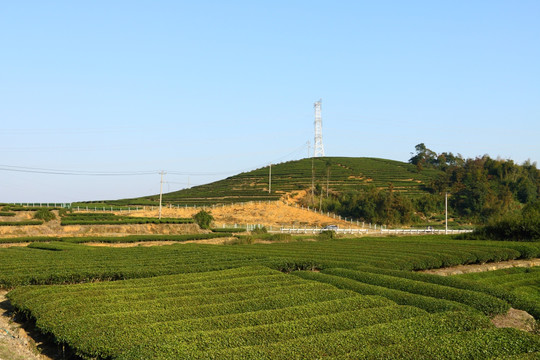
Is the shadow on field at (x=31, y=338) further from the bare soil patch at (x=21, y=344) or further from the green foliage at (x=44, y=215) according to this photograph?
the green foliage at (x=44, y=215)

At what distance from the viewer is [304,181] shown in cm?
12738

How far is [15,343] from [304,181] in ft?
363

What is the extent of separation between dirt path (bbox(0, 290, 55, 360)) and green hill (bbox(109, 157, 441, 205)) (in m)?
84.0

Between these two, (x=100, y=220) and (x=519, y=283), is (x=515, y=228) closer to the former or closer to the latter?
(x=519, y=283)

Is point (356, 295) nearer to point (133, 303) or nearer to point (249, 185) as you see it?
point (133, 303)

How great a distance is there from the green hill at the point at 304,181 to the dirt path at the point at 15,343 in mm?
84005

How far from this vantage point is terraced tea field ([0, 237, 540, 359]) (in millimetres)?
14141

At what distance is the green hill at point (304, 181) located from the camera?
11481 centimetres

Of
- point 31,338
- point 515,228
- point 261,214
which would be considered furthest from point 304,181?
point 31,338

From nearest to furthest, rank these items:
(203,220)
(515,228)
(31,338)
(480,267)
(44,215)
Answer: (31,338)
(480,267)
(515,228)
(44,215)
(203,220)

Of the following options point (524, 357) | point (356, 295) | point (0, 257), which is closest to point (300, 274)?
point (356, 295)


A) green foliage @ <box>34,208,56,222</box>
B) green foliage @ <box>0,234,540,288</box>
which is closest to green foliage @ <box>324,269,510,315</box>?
green foliage @ <box>0,234,540,288</box>

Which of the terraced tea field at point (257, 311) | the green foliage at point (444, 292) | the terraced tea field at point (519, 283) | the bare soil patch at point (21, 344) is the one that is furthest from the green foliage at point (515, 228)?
the bare soil patch at point (21, 344)

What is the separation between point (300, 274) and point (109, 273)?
1068cm
